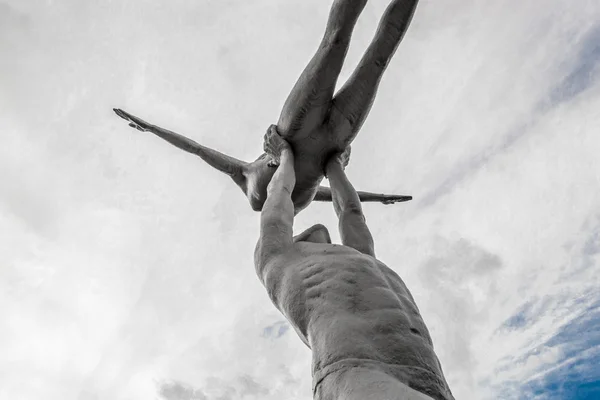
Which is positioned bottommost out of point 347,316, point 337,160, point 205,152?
point 347,316

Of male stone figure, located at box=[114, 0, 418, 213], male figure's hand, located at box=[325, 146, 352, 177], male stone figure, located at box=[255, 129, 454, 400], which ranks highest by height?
male stone figure, located at box=[114, 0, 418, 213]

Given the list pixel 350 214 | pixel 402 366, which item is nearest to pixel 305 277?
pixel 402 366

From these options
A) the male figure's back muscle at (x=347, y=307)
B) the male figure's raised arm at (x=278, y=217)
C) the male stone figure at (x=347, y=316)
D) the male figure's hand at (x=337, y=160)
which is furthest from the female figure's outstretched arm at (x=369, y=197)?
the male figure's back muscle at (x=347, y=307)

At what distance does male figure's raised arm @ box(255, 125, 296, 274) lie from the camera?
4484 mm

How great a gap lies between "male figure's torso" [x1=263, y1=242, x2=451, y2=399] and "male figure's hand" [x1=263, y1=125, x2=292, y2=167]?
2.07 meters

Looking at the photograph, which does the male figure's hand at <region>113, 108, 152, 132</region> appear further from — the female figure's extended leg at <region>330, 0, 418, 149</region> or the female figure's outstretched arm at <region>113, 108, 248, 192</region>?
the female figure's extended leg at <region>330, 0, 418, 149</region>

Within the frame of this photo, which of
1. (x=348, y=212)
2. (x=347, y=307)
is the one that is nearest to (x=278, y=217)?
(x=348, y=212)

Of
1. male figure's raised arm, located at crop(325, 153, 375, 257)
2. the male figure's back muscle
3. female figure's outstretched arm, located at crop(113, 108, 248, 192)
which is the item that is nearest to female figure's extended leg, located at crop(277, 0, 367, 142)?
male figure's raised arm, located at crop(325, 153, 375, 257)

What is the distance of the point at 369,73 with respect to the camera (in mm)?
5801

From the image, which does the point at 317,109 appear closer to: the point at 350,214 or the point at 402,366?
the point at 350,214

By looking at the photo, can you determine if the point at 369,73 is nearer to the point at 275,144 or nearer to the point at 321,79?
the point at 321,79

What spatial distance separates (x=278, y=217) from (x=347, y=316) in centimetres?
153

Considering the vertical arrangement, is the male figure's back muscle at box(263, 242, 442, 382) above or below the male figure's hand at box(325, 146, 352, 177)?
below

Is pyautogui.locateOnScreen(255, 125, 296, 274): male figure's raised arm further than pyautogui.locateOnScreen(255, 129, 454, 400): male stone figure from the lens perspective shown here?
Yes
